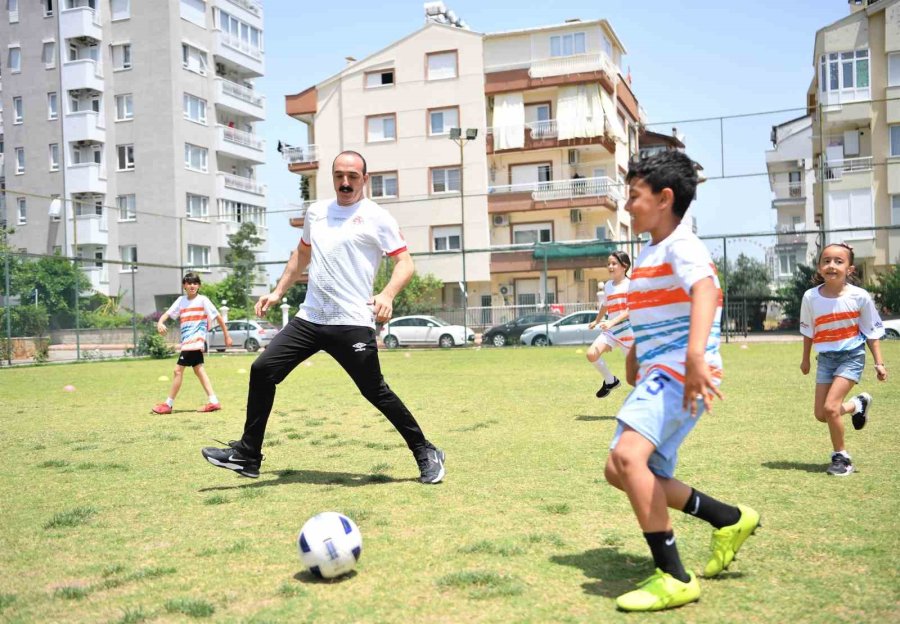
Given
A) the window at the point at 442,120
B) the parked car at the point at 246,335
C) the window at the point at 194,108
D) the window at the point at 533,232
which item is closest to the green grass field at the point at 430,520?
the parked car at the point at 246,335

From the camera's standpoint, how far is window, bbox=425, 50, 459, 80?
42.5 m

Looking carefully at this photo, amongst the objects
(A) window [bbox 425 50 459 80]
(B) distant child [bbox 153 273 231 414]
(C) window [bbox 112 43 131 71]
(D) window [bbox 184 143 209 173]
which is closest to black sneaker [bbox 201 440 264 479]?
(B) distant child [bbox 153 273 231 414]

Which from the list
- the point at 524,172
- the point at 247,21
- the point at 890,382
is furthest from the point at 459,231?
the point at 890,382

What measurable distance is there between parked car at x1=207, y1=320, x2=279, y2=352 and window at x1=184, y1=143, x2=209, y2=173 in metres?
18.6

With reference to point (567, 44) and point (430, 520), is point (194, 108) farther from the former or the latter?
point (430, 520)

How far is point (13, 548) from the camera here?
4359 mm

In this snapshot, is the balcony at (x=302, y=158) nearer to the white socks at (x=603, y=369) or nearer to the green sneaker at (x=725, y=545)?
the white socks at (x=603, y=369)

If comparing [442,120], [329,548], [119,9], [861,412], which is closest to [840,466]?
[861,412]

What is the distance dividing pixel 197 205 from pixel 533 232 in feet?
61.4

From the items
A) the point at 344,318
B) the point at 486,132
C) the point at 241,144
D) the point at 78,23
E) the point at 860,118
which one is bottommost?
the point at 344,318

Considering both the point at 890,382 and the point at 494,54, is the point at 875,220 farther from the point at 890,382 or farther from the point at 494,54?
the point at 890,382

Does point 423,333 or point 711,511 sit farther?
point 423,333

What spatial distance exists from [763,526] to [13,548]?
376cm

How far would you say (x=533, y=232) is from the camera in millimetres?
41281
